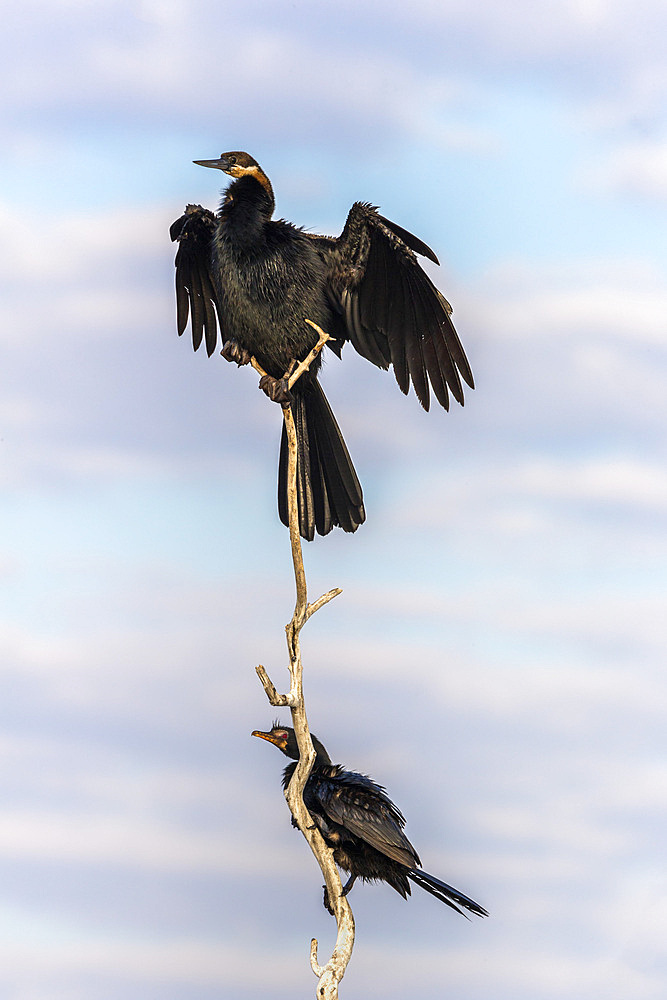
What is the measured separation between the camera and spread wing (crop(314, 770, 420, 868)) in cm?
927

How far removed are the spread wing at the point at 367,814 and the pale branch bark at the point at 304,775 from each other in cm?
19

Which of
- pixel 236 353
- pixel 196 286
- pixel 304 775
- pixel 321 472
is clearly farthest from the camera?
pixel 196 286

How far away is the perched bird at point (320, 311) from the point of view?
9.89 metres

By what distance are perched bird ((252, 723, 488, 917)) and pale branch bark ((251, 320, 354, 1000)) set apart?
0.13 m

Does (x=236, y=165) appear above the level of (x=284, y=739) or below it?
above

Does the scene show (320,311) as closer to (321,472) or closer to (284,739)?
(321,472)

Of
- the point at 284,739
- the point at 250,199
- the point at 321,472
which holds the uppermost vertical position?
the point at 250,199

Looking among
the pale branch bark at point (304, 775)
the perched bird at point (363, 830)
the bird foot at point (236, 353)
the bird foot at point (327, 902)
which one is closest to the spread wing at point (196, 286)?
the bird foot at point (236, 353)

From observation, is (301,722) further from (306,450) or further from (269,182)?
(269,182)

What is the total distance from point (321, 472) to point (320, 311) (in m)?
1.08

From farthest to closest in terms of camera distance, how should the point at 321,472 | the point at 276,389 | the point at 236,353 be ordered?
the point at 321,472 < the point at 236,353 < the point at 276,389

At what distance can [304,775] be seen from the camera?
9062 millimetres

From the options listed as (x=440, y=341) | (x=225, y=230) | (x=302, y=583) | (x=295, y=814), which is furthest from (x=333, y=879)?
(x=225, y=230)

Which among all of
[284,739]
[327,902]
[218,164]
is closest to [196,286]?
[218,164]
